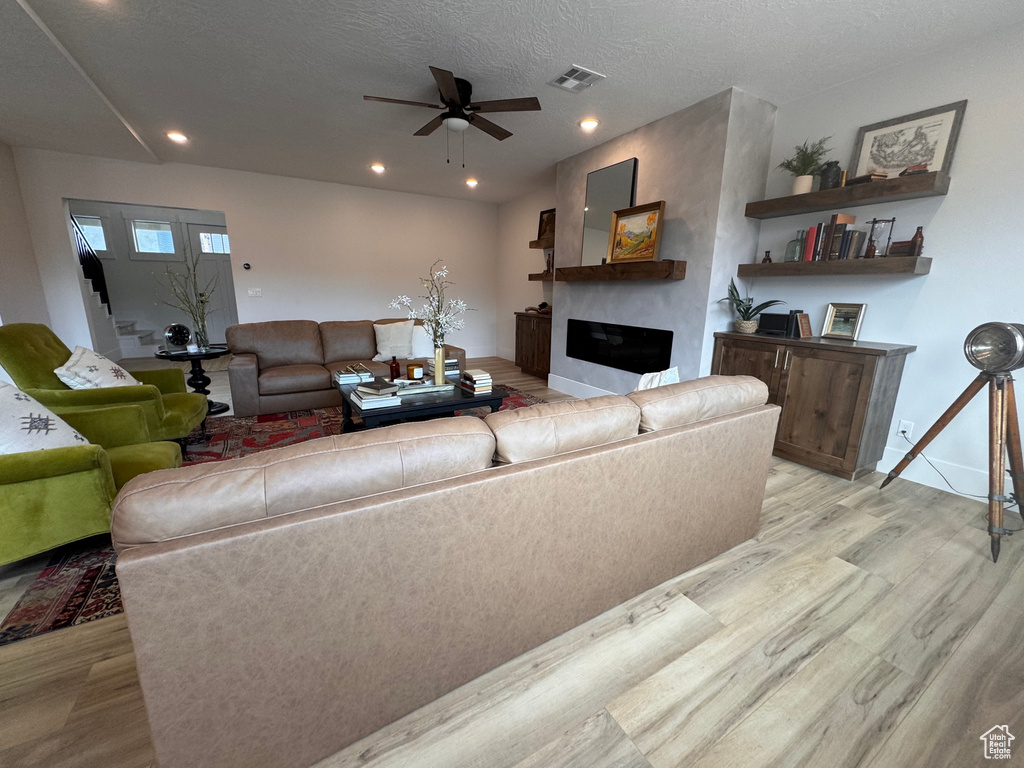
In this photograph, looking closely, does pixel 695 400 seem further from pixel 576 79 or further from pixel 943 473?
pixel 576 79

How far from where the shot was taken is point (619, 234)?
12.0 ft

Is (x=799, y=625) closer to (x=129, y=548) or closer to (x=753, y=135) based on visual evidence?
(x=129, y=548)

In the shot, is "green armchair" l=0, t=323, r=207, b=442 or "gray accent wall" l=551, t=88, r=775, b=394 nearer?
"green armchair" l=0, t=323, r=207, b=442

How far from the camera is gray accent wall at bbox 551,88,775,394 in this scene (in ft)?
9.52

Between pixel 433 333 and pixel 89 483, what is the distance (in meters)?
Result: 1.93

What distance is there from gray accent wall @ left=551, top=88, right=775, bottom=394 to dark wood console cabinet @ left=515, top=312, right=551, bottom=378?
1412mm

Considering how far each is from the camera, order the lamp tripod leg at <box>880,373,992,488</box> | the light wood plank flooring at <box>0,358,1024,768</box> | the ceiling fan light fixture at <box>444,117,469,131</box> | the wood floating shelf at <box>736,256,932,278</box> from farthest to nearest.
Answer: the ceiling fan light fixture at <box>444,117,469,131</box>
the wood floating shelf at <box>736,256,932,278</box>
the lamp tripod leg at <box>880,373,992,488</box>
the light wood plank flooring at <box>0,358,1024,768</box>

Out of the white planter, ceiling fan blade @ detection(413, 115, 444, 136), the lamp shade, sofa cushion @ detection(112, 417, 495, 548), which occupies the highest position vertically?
ceiling fan blade @ detection(413, 115, 444, 136)

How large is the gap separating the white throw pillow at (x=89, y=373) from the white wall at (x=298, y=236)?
3.14 m

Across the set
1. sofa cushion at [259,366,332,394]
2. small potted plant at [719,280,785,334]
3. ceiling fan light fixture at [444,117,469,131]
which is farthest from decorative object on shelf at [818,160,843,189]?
sofa cushion at [259,366,332,394]

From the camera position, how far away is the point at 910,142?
2.44 metres

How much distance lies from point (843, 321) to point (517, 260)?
4516mm

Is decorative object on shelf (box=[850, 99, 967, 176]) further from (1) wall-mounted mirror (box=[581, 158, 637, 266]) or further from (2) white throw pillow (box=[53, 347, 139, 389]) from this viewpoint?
(2) white throw pillow (box=[53, 347, 139, 389])

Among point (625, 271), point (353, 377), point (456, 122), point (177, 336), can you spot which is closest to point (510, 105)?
point (456, 122)
